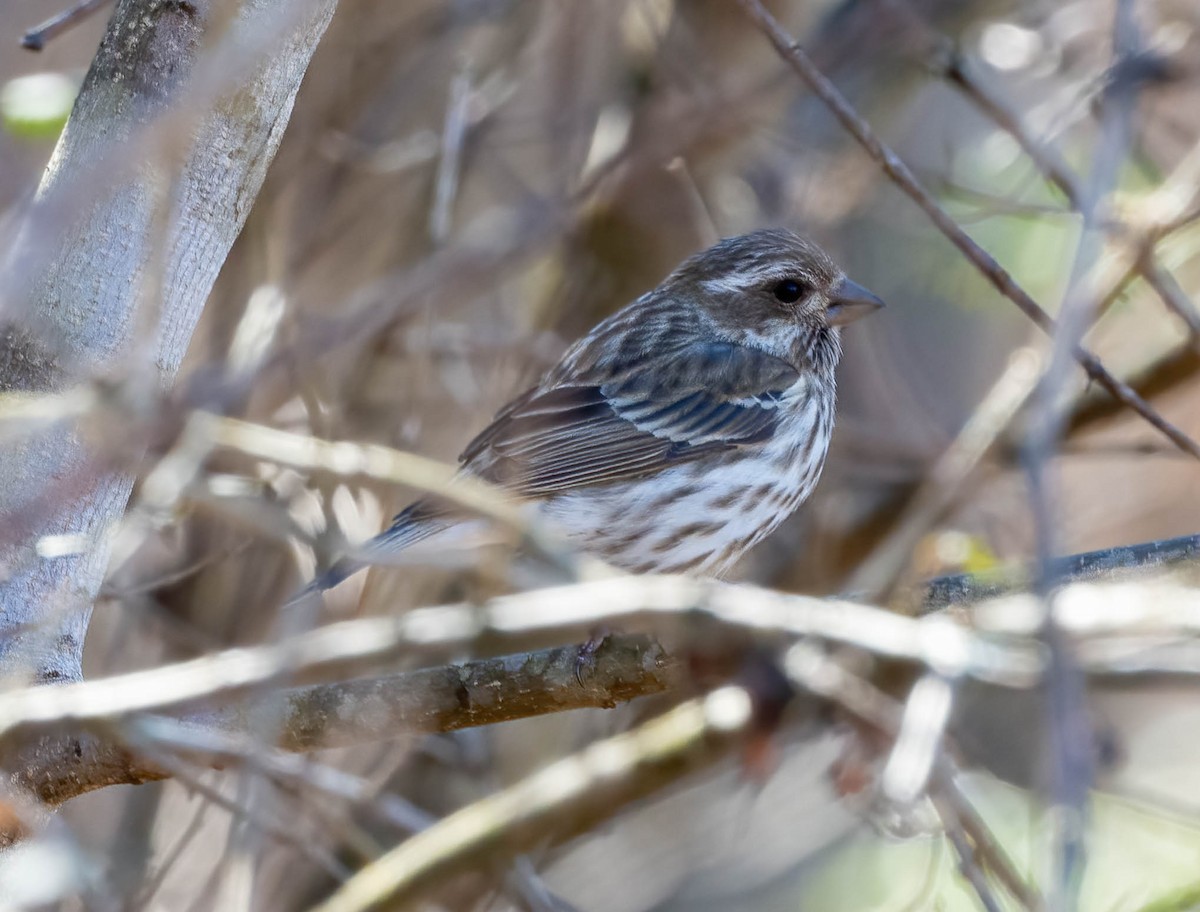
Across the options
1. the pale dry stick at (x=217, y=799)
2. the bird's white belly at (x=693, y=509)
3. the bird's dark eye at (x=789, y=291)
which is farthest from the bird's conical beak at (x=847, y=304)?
the pale dry stick at (x=217, y=799)

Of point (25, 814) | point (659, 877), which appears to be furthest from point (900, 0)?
point (25, 814)

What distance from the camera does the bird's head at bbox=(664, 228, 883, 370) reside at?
607cm

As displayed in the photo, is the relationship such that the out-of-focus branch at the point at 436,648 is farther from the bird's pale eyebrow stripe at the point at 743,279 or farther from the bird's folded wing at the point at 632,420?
the bird's pale eyebrow stripe at the point at 743,279

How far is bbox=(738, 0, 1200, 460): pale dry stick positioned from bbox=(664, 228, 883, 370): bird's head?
52.3 inches

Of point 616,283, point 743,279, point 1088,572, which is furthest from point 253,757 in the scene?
point 616,283

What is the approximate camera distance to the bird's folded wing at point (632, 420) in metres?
5.50

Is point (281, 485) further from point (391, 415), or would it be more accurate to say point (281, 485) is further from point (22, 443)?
point (22, 443)

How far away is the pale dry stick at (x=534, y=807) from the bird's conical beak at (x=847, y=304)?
1950mm

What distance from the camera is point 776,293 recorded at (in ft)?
20.2

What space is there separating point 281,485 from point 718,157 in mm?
2701

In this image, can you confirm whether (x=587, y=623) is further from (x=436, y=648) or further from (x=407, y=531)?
(x=407, y=531)

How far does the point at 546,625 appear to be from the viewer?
8.25 ft

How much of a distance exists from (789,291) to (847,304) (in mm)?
247

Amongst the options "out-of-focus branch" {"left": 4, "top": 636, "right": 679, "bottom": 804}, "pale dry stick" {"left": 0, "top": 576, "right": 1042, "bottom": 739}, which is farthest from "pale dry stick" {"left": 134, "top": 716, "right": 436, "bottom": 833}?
"pale dry stick" {"left": 0, "top": 576, "right": 1042, "bottom": 739}
